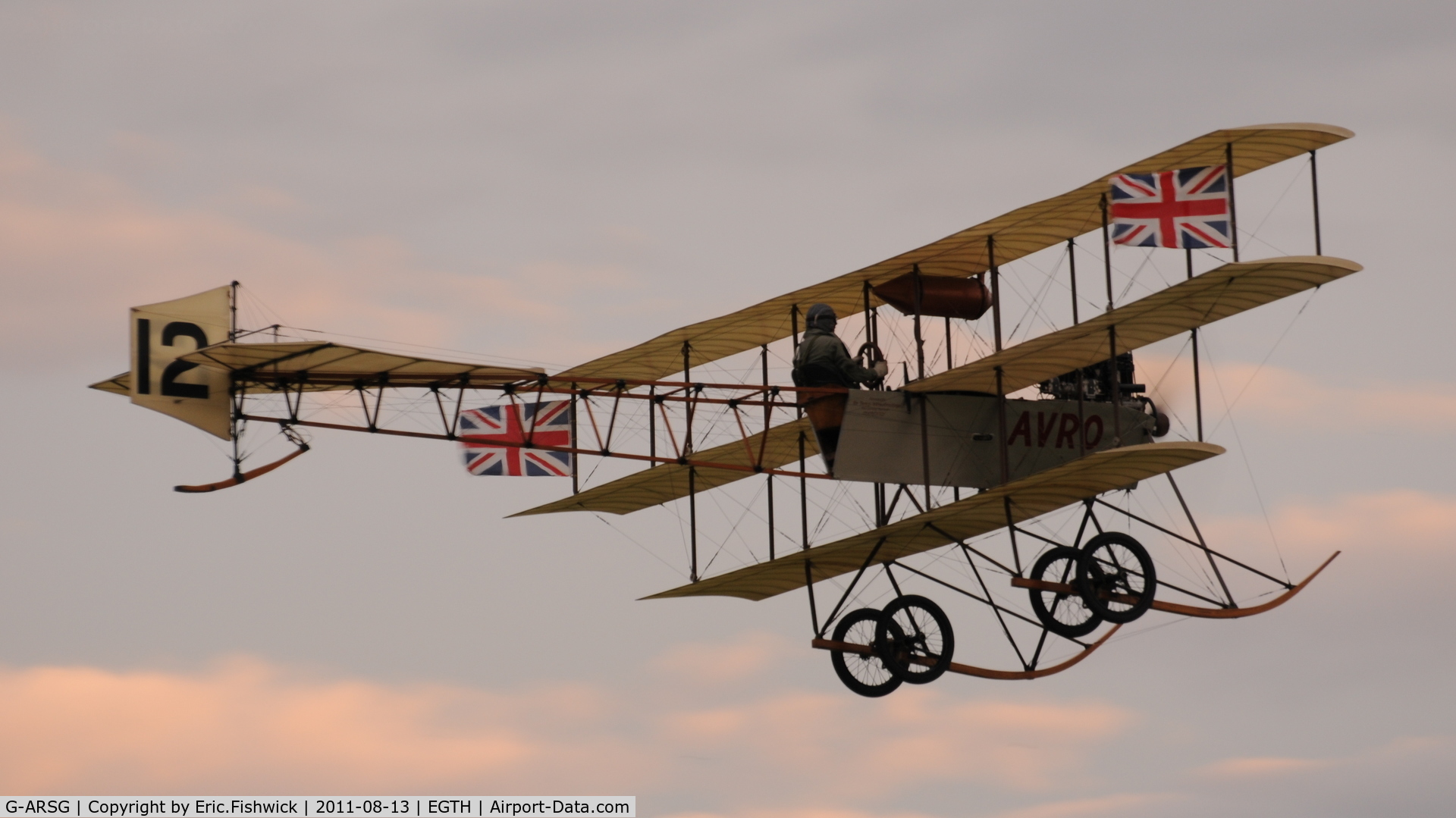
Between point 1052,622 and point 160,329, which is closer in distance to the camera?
point 160,329

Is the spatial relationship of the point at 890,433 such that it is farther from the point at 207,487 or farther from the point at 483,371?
the point at 207,487

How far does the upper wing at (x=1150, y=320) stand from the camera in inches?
1196

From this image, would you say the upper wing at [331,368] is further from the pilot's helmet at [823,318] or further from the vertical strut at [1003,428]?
the vertical strut at [1003,428]

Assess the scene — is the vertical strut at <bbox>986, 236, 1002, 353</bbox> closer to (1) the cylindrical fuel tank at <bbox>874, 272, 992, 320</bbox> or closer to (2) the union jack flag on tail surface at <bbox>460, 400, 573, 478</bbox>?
(1) the cylindrical fuel tank at <bbox>874, 272, 992, 320</bbox>

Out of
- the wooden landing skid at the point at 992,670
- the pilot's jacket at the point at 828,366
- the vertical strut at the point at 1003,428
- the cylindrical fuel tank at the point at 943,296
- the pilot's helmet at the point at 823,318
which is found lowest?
the wooden landing skid at the point at 992,670

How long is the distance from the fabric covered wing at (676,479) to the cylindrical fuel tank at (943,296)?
11.6ft

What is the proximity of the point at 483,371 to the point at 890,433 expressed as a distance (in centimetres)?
509

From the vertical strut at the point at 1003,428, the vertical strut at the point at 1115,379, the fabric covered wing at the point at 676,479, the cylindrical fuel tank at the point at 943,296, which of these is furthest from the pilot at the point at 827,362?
the fabric covered wing at the point at 676,479

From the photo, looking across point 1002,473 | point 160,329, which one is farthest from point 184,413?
point 1002,473

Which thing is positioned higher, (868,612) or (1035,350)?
(1035,350)

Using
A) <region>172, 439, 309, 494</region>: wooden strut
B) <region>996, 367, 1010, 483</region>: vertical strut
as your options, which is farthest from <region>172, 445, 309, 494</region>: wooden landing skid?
<region>996, 367, 1010, 483</region>: vertical strut

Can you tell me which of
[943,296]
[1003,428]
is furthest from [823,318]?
[1003,428]

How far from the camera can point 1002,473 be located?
32969 mm

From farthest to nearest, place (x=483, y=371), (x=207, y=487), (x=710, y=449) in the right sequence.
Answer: (x=710, y=449)
(x=483, y=371)
(x=207, y=487)
